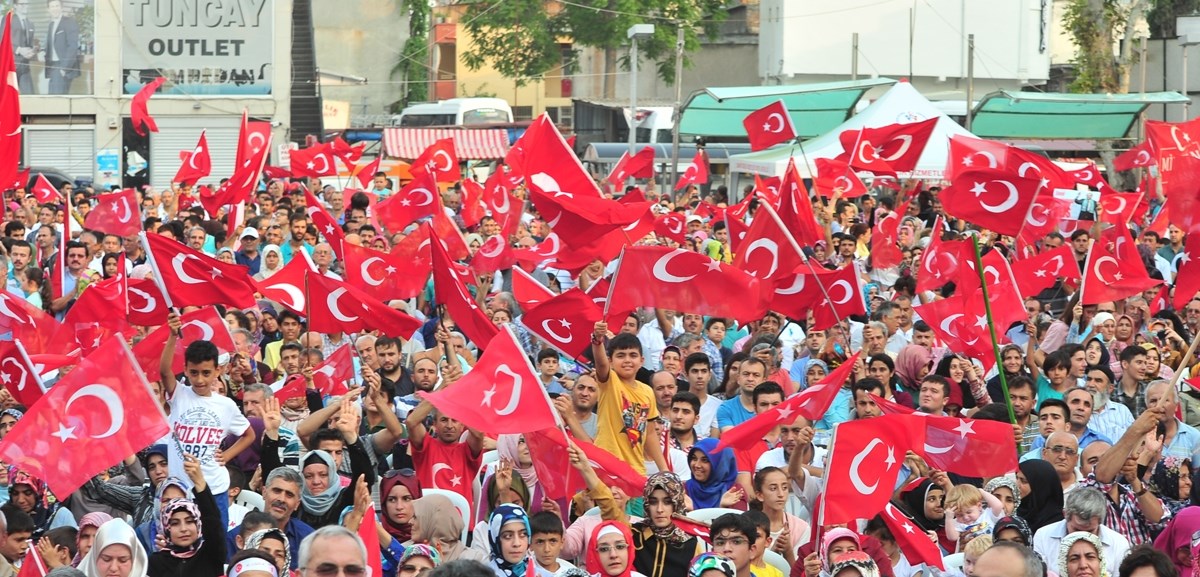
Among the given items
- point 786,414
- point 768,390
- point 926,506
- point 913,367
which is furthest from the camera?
point 913,367

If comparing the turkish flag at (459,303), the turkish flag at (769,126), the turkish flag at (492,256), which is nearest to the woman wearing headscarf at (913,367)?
the turkish flag at (459,303)

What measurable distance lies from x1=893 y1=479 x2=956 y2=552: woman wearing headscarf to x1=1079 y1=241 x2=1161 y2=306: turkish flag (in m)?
4.86

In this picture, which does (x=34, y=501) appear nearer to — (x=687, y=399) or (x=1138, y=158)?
(x=687, y=399)

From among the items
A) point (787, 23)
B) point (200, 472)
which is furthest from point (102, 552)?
point (787, 23)

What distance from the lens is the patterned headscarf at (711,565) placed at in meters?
7.15

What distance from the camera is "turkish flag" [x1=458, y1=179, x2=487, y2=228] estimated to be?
21016mm

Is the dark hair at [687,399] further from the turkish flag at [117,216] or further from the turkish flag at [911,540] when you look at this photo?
the turkish flag at [117,216]

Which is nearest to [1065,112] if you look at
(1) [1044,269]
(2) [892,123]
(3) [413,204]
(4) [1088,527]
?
(2) [892,123]

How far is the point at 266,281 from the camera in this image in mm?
12344

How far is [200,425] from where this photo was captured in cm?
916

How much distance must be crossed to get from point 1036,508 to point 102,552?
13.7 ft

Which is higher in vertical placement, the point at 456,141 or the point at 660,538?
the point at 456,141

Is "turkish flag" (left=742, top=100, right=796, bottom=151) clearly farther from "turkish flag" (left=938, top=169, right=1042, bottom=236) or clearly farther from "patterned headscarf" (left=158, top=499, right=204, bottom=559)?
"patterned headscarf" (left=158, top=499, right=204, bottom=559)

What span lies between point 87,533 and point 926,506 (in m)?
3.75
